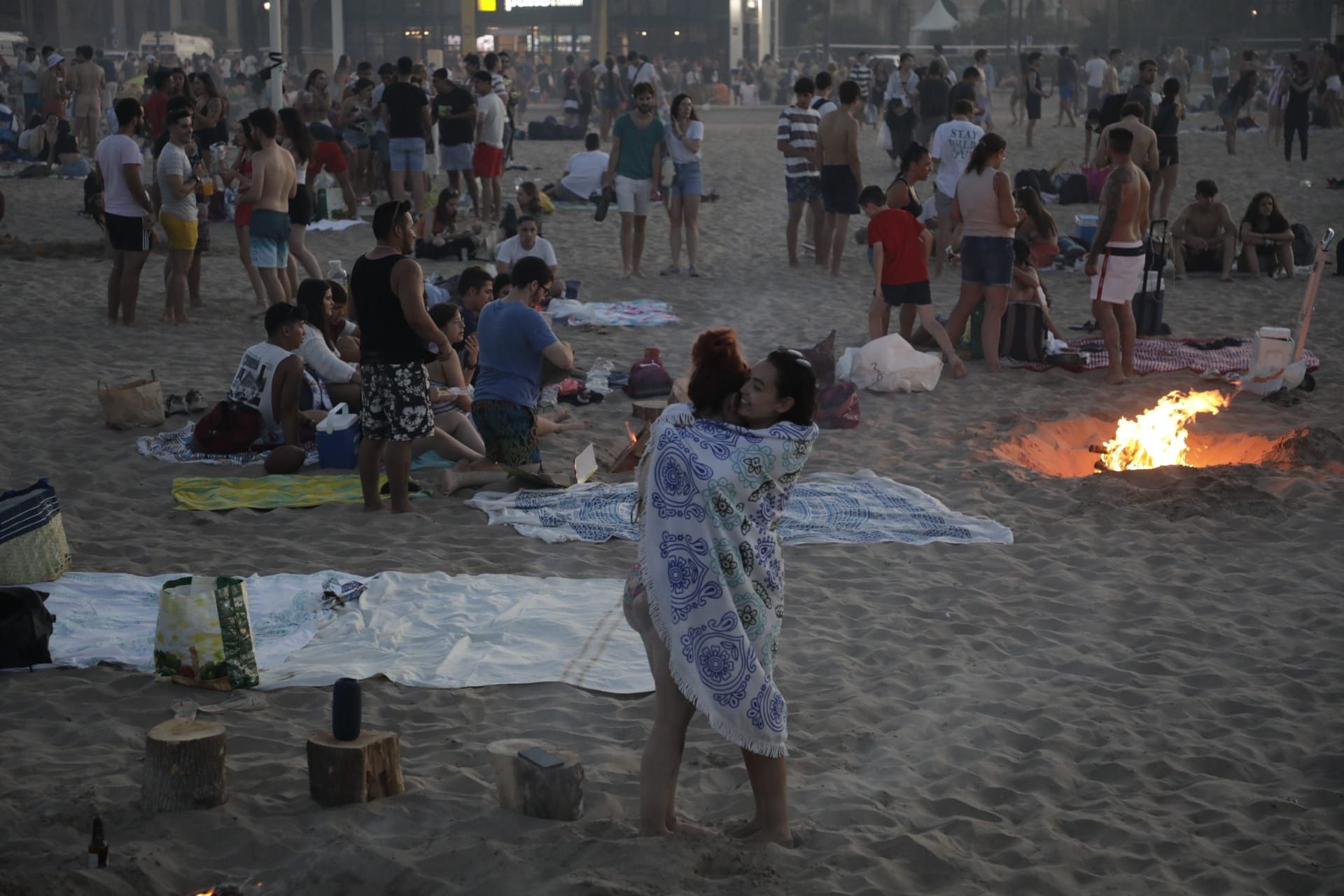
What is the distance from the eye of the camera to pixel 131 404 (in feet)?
27.6

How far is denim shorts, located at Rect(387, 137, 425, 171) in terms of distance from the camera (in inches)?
608

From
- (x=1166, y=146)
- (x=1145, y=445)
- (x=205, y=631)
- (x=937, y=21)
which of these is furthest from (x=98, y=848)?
(x=937, y=21)

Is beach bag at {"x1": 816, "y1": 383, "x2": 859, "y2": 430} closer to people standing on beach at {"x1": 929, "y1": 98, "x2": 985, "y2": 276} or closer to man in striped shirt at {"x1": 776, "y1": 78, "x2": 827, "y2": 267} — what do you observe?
people standing on beach at {"x1": 929, "y1": 98, "x2": 985, "y2": 276}

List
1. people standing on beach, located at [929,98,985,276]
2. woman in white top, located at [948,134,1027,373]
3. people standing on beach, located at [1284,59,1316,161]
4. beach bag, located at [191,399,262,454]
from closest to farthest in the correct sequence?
beach bag, located at [191,399,262,454] → woman in white top, located at [948,134,1027,373] → people standing on beach, located at [929,98,985,276] → people standing on beach, located at [1284,59,1316,161]

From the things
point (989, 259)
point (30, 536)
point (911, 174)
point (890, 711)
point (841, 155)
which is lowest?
point (890, 711)

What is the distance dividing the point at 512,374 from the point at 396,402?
105 centimetres

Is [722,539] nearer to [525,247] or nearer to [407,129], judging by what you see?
[525,247]

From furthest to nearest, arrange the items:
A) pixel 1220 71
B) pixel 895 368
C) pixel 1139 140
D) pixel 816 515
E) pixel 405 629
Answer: pixel 1220 71 → pixel 1139 140 → pixel 895 368 → pixel 816 515 → pixel 405 629

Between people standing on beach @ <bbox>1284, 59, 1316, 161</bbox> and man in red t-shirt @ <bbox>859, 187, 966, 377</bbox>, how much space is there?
45.4ft

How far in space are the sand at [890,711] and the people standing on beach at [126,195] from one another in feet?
5.60

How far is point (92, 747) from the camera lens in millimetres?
4480

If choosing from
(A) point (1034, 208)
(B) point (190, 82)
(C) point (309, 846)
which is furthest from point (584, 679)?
(B) point (190, 82)

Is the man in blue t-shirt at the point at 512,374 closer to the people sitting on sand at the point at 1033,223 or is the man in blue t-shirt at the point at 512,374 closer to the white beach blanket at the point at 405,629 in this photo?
the white beach blanket at the point at 405,629

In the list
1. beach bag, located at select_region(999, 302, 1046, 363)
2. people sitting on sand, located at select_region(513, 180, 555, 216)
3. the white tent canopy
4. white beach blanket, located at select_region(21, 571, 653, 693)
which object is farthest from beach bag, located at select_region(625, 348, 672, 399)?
the white tent canopy
